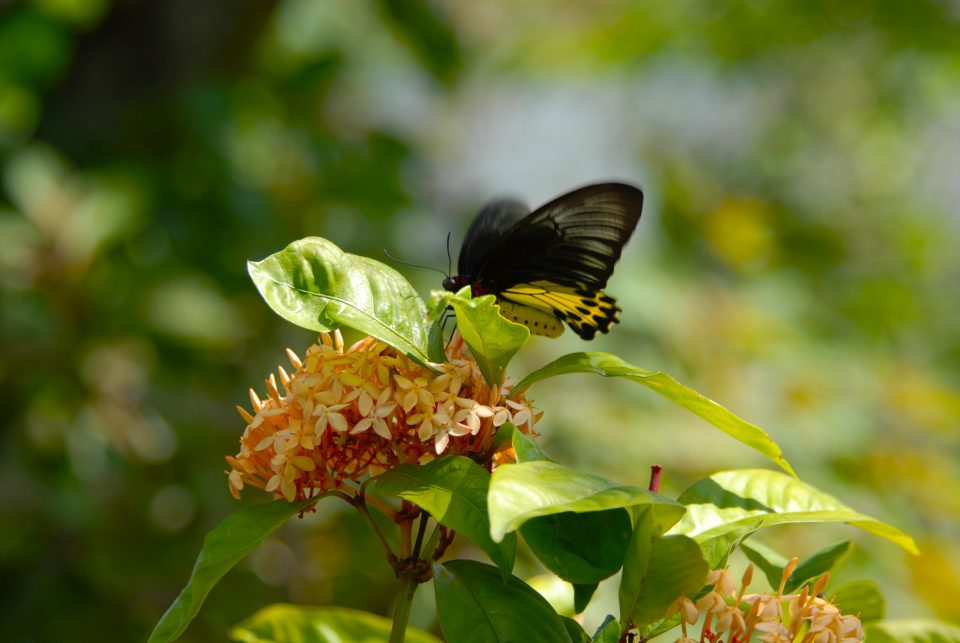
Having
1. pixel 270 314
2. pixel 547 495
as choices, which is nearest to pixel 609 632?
pixel 547 495

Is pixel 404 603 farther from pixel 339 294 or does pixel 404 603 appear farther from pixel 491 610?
pixel 339 294

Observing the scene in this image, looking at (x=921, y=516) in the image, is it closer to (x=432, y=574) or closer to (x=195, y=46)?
(x=432, y=574)

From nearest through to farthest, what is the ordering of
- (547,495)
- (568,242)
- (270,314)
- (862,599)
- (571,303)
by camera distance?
(547,495) → (862,599) → (568,242) → (571,303) → (270,314)

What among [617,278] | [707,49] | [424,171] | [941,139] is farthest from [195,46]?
[941,139]

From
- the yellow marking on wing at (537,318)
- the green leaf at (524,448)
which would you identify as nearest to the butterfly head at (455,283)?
the yellow marking on wing at (537,318)

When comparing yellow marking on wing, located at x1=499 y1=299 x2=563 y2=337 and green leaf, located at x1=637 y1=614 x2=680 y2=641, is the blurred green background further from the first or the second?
green leaf, located at x1=637 y1=614 x2=680 y2=641

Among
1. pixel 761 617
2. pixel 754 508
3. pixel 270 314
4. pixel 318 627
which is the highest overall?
pixel 270 314

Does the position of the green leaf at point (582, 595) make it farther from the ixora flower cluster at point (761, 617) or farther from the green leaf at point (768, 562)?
the green leaf at point (768, 562)
